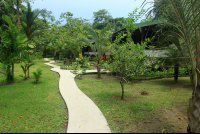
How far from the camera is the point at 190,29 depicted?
314cm

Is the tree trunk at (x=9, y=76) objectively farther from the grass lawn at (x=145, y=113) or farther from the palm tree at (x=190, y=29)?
the palm tree at (x=190, y=29)

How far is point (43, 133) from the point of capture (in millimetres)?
3021

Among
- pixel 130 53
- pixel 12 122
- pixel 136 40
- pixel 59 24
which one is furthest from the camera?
pixel 59 24

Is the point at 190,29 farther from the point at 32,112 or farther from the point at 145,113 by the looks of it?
the point at 32,112

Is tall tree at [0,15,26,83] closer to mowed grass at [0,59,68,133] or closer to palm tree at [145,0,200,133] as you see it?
mowed grass at [0,59,68,133]

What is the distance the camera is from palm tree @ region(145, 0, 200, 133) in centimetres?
260

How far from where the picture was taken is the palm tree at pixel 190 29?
2602mm

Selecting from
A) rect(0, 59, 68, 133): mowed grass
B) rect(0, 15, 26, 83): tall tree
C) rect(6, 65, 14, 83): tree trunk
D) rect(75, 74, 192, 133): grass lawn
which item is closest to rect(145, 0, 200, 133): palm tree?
rect(75, 74, 192, 133): grass lawn

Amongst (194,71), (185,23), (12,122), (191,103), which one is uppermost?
(185,23)

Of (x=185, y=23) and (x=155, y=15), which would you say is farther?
(x=155, y=15)

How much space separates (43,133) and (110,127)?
148 cm

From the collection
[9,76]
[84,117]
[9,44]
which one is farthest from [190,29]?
[9,76]

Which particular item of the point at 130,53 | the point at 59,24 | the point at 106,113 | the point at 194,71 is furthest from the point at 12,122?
the point at 59,24

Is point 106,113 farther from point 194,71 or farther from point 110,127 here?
point 194,71
